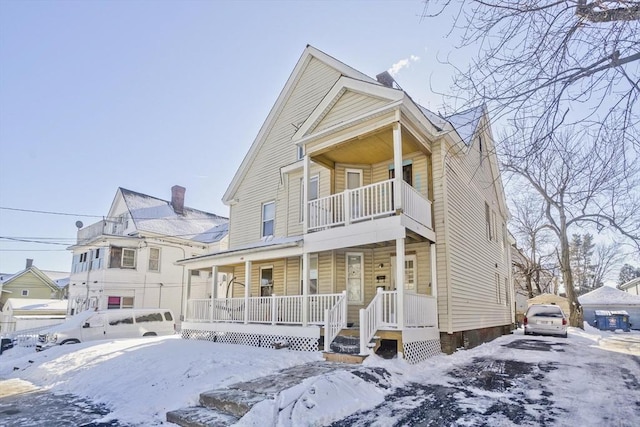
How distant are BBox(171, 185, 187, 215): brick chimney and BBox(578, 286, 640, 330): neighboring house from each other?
32618mm

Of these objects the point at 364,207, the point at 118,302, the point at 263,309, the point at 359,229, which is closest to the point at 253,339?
the point at 263,309

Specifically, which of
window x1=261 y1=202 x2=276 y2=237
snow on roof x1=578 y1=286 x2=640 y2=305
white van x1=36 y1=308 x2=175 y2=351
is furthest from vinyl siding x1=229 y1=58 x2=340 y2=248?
snow on roof x1=578 y1=286 x2=640 y2=305

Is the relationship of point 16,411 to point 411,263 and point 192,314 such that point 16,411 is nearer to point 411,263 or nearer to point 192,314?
point 192,314

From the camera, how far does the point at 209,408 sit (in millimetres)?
6504

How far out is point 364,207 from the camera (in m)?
11.6

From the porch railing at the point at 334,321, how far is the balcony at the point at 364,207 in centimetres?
234

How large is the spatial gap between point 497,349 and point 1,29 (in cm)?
1840

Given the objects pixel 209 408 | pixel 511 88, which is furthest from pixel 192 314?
pixel 511 88

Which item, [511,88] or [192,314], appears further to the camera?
[192,314]

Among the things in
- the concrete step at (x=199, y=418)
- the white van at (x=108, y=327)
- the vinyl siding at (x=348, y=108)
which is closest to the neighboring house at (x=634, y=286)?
the vinyl siding at (x=348, y=108)

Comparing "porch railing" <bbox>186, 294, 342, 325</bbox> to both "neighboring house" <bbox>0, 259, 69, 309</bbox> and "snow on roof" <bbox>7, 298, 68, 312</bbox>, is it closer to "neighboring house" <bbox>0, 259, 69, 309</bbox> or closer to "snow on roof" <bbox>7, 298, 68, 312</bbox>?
"snow on roof" <bbox>7, 298, 68, 312</bbox>

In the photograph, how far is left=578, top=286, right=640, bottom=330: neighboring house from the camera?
28891 millimetres

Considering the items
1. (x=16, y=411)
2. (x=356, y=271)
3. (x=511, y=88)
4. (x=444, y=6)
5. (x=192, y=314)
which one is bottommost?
(x=16, y=411)

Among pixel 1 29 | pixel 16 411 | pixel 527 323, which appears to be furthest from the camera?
pixel 527 323
